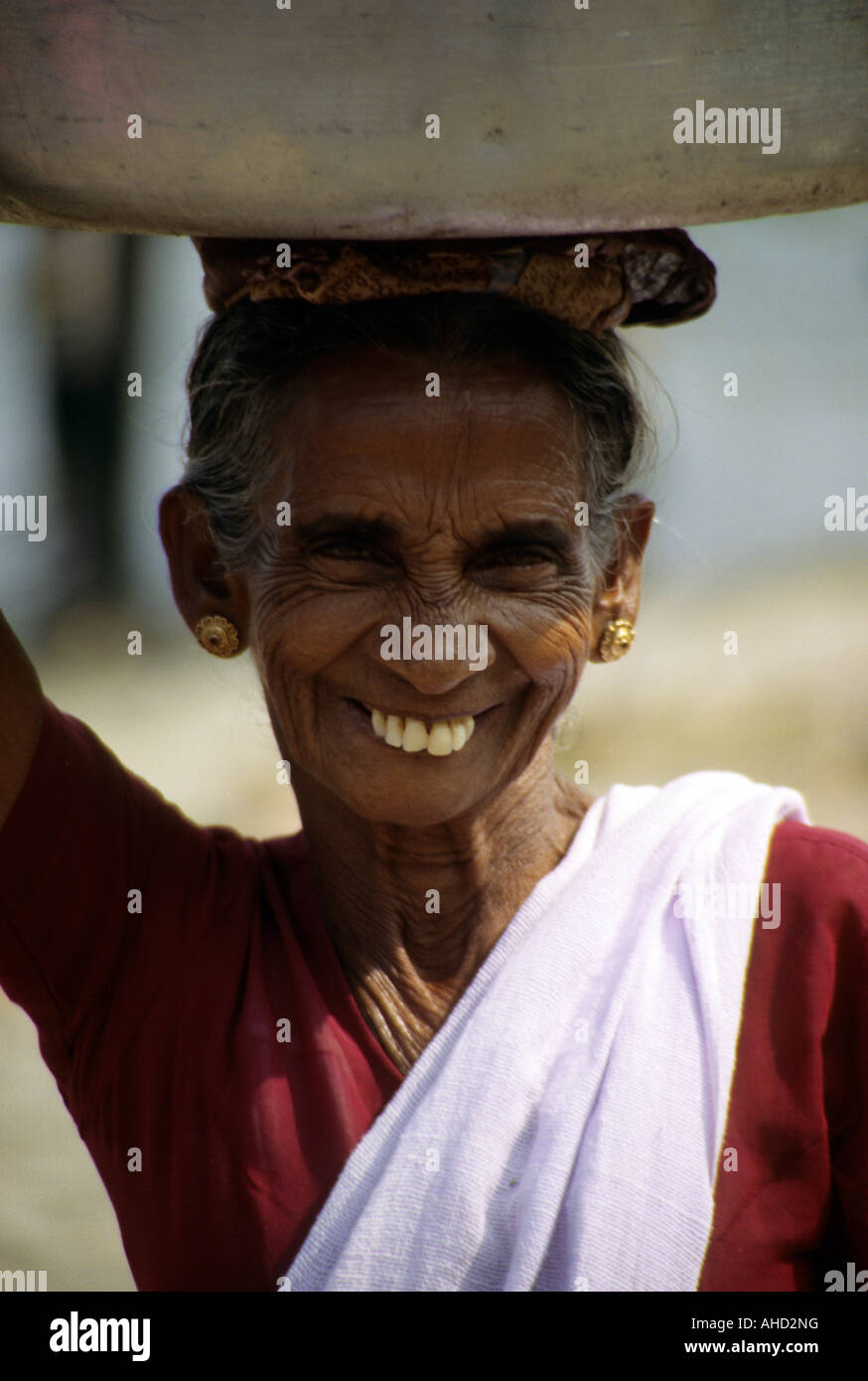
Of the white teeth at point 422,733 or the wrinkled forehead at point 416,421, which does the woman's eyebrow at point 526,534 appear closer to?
the wrinkled forehead at point 416,421

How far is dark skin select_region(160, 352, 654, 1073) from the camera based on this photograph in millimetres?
1997

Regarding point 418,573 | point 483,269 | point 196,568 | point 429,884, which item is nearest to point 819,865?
point 429,884

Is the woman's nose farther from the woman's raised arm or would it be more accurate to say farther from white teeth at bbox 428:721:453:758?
the woman's raised arm

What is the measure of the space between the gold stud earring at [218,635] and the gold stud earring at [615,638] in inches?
22.8

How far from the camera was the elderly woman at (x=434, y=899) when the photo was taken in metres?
1.90

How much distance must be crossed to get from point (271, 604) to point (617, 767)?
→ 5830 mm

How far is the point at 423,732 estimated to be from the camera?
2031 millimetres

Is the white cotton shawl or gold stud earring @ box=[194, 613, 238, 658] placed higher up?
gold stud earring @ box=[194, 613, 238, 658]

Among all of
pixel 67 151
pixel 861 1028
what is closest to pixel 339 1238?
pixel 861 1028

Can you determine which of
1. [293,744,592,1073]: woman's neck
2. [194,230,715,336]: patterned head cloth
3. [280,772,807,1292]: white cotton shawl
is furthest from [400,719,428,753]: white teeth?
[194,230,715,336]: patterned head cloth

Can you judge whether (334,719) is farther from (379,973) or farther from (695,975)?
(695,975)

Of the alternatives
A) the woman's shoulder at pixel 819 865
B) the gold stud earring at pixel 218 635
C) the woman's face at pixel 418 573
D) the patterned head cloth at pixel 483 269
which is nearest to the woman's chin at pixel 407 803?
the woman's face at pixel 418 573

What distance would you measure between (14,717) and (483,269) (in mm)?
890

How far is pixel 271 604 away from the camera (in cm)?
213
